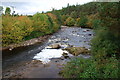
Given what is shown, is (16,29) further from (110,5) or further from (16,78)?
(110,5)

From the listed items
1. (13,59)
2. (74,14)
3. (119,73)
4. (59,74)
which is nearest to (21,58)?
(13,59)

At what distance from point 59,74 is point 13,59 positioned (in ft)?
27.1

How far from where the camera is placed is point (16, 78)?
1224 centimetres

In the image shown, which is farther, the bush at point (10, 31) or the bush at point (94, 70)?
the bush at point (10, 31)

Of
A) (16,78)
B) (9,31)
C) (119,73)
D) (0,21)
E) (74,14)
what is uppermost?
(74,14)

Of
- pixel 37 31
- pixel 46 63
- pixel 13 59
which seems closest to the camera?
pixel 46 63

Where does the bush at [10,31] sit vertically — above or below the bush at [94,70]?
above

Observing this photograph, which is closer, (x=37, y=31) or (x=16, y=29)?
(x=16, y=29)

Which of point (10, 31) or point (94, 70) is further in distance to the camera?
point (10, 31)

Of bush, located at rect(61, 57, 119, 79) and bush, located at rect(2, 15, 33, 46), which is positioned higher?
bush, located at rect(2, 15, 33, 46)

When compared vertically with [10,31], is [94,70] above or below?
below

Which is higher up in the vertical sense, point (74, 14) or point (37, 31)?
Result: point (74, 14)

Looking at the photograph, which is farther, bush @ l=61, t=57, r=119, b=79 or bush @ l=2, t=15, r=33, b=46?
bush @ l=2, t=15, r=33, b=46

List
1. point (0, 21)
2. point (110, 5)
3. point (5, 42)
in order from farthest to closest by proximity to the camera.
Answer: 1. point (5, 42)
2. point (0, 21)
3. point (110, 5)
